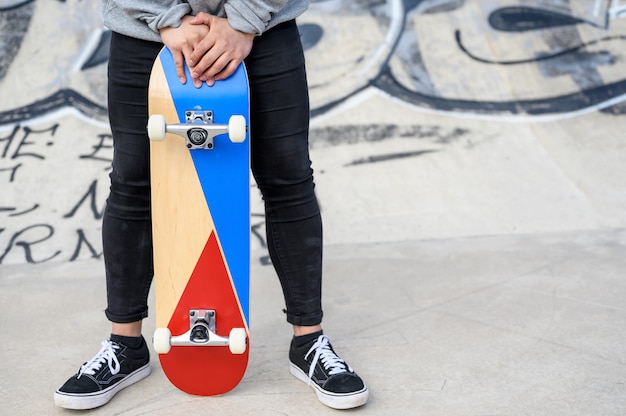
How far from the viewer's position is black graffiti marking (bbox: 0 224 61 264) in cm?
397

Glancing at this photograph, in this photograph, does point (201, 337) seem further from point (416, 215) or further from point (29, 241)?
point (416, 215)

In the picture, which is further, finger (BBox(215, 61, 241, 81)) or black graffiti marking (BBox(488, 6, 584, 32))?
black graffiti marking (BBox(488, 6, 584, 32))

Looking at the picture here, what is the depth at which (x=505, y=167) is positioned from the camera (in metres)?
5.02

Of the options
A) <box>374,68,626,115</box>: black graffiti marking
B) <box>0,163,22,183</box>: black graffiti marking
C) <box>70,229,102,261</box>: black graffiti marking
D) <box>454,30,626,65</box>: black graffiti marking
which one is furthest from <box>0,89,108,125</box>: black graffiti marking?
<box>454,30,626,65</box>: black graffiti marking

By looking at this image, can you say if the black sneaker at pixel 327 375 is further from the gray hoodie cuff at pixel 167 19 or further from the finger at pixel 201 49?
the gray hoodie cuff at pixel 167 19

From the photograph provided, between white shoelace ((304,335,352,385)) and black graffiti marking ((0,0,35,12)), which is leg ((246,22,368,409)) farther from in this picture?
black graffiti marking ((0,0,35,12))

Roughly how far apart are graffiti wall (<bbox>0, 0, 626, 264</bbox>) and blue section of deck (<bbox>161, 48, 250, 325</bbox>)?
2113mm

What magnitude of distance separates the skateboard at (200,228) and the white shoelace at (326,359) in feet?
Result: 0.76

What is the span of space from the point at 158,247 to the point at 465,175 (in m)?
3.15

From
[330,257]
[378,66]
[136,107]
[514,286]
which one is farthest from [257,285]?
[378,66]

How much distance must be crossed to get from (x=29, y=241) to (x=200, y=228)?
236cm

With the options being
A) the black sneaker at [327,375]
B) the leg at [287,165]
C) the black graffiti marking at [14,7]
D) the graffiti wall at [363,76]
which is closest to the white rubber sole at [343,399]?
the black sneaker at [327,375]

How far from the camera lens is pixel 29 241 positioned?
4137mm

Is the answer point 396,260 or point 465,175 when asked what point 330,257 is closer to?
point 396,260
